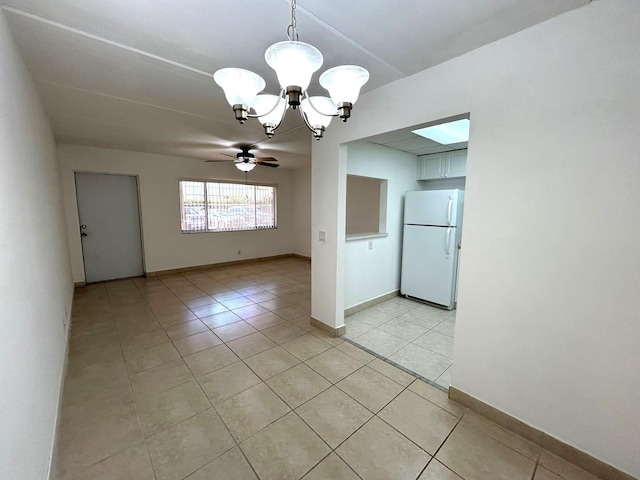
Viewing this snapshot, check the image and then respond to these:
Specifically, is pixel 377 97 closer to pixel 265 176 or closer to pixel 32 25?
pixel 32 25

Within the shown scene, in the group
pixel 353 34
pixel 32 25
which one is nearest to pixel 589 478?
pixel 353 34

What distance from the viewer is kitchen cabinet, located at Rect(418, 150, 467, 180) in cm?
367

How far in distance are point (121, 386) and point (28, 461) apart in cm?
113

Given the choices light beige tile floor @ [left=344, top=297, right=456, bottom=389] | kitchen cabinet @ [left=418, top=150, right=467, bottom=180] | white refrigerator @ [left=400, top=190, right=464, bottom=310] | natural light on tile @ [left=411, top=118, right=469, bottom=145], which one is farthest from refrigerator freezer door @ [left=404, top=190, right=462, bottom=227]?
light beige tile floor @ [left=344, top=297, right=456, bottom=389]

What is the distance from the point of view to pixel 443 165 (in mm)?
3871

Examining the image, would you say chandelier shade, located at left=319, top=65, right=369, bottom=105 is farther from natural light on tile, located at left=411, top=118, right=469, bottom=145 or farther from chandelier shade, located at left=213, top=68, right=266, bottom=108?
natural light on tile, located at left=411, top=118, right=469, bottom=145

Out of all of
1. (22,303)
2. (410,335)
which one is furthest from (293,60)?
(410,335)

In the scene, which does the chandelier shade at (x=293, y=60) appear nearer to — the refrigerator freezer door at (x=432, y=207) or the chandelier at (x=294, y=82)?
the chandelier at (x=294, y=82)

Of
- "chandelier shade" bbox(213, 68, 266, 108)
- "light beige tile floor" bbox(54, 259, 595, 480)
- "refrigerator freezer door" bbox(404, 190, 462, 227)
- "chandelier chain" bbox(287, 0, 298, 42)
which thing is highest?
"chandelier chain" bbox(287, 0, 298, 42)

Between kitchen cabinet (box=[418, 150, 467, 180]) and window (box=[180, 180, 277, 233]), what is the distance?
397cm

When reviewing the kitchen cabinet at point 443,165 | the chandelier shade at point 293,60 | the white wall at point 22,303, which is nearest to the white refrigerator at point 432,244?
the kitchen cabinet at point 443,165

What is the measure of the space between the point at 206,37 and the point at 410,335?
3.19 metres

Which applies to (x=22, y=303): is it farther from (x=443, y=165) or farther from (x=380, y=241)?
(x=443, y=165)

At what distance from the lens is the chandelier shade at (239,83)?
3.99 ft
